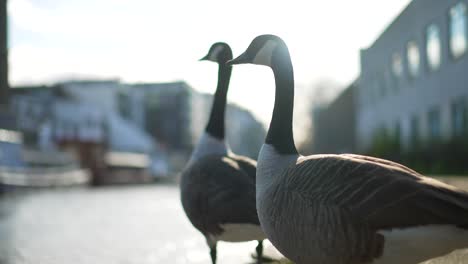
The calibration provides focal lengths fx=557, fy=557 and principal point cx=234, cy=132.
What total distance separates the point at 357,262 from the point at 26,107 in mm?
56066

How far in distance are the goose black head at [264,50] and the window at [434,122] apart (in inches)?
849

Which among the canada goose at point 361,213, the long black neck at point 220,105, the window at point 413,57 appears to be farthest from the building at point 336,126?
the canada goose at point 361,213

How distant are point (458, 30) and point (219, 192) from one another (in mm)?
19117

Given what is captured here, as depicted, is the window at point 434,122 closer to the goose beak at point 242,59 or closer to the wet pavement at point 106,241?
the wet pavement at point 106,241

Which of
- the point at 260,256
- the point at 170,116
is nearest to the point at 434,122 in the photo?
the point at 260,256

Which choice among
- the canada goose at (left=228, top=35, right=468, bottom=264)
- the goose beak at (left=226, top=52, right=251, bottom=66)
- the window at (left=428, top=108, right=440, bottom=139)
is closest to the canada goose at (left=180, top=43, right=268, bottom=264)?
the canada goose at (left=228, top=35, right=468, bottom=264)

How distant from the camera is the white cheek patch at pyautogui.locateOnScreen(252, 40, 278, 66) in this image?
15.9 feet

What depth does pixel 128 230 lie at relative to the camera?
597 inches

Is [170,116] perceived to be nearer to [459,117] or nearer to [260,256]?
[459,117]

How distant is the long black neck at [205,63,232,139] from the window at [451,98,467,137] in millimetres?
16128

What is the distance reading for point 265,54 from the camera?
4871 mm

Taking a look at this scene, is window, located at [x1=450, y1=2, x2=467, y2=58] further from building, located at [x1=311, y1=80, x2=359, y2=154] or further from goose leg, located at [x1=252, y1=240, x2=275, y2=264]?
building, located at [x1=311, y1=80, x2=359, y2=154]

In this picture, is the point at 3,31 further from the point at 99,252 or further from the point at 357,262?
the point at 357,262

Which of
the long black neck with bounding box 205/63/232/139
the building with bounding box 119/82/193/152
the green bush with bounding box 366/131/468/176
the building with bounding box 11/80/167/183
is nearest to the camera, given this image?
the long black neck with bounding box 205/63/232/139
